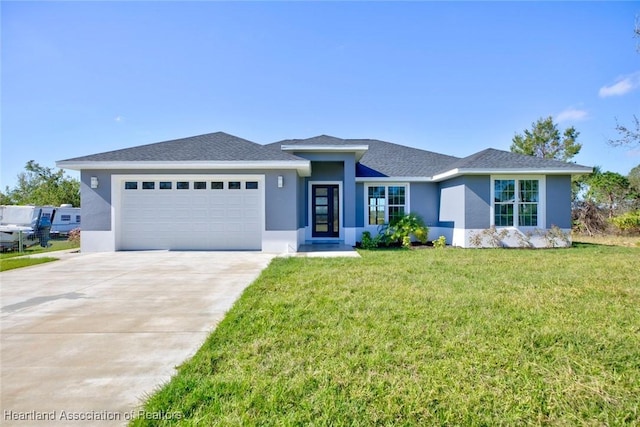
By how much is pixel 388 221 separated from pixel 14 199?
4566 centimetres

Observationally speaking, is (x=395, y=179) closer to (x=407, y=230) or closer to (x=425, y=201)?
(x=425, y=201)

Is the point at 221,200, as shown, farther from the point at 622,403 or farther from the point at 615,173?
the point at 615,173

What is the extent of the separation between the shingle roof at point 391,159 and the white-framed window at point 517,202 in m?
3.03

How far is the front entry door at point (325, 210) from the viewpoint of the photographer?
13773mm

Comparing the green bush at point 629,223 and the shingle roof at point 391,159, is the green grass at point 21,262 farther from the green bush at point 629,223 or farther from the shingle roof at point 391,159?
the green bush at point 629,223

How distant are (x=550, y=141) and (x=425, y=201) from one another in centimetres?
1938

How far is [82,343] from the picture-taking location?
344 cm

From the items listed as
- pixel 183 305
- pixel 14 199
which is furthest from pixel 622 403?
pixel 14 199

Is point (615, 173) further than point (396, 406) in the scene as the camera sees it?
Yes

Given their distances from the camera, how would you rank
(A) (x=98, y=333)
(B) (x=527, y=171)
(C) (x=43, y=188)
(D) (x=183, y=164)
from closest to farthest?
(A) (x=98, y=333) < (D) (x=183, y=164) < (B) (x=527, y=171) < (C) (x=43, y=188)

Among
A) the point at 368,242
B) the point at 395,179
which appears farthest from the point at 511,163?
the point at 368,242

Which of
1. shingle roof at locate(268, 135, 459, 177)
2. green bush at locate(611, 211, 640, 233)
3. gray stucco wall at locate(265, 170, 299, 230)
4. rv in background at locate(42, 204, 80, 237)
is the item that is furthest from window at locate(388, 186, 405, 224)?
rv in background at locate(42, 204, 80, 237)

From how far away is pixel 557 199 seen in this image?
38.2 ft

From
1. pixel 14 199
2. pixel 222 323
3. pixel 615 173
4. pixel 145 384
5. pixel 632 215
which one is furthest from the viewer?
pixel 14 199
